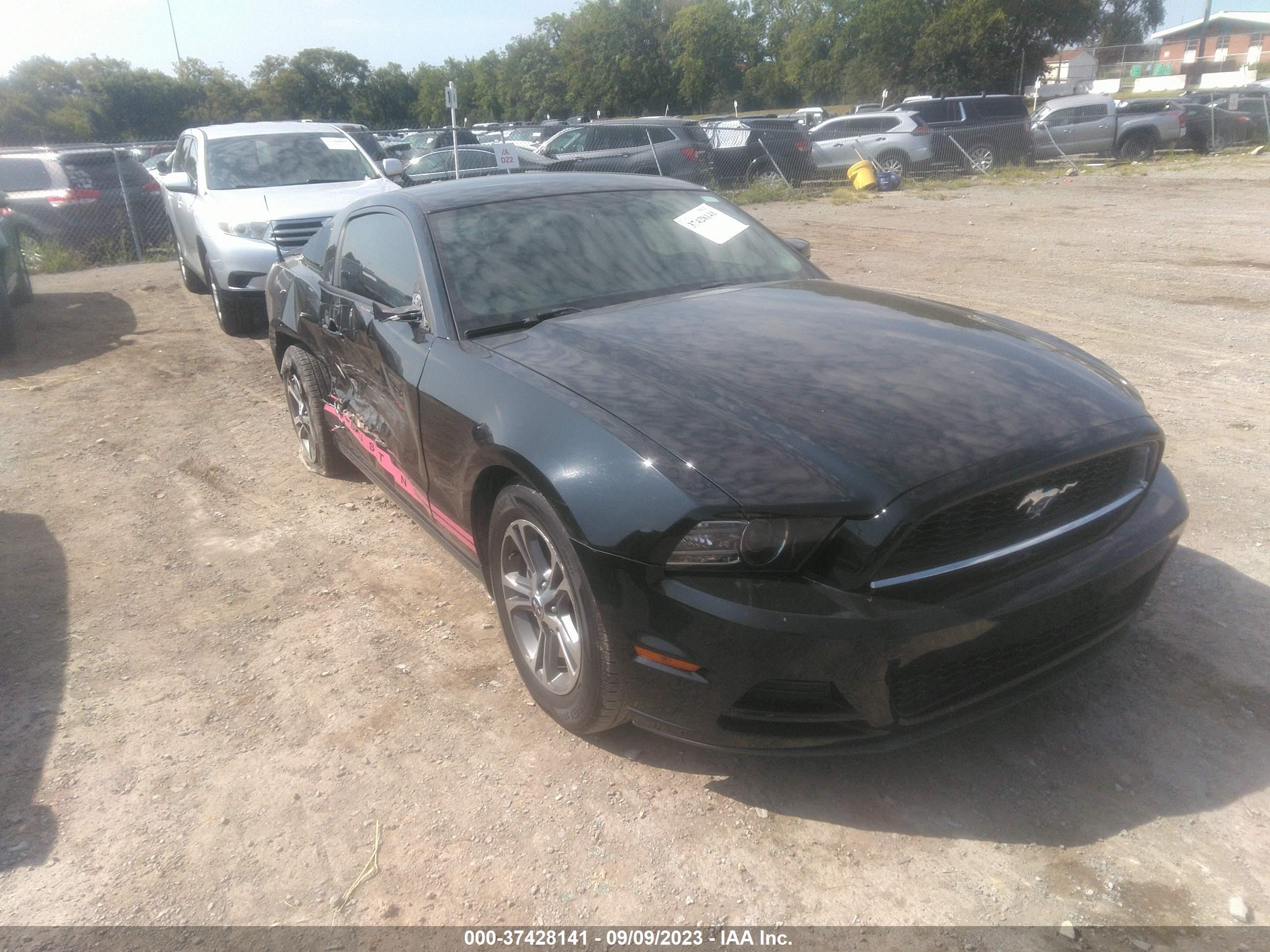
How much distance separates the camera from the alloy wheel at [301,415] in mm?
5113

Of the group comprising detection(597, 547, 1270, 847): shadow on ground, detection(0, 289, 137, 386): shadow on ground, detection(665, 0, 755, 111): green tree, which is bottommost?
detection(597, 547, 1270, 847): shadow on ground

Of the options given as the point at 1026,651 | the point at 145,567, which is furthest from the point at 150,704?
the point at 1026,651

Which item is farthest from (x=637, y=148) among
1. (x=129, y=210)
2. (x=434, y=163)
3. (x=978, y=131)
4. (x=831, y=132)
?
(x=129, y=210)

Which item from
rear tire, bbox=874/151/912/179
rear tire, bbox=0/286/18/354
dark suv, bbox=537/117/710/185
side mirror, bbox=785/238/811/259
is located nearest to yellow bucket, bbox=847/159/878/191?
rear tire, bbox=874/151/912/179

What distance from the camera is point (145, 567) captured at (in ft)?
14.2

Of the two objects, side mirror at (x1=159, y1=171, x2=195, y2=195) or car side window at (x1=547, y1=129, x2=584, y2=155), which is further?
car side window at (x1=547, y1=129, x2=584, y2=155)

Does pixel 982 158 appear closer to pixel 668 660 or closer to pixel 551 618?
pixel 551 618

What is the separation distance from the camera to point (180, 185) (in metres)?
8.82

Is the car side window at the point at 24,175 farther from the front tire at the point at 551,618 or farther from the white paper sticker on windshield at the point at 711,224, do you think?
the front tire at the point at 551,618

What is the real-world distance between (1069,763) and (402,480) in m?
2.60

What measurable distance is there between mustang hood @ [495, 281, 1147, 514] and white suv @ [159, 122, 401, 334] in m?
5.76

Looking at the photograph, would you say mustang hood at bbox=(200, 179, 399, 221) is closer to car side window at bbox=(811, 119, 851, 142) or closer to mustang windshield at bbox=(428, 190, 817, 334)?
mustang windshield at bbox=(428, 190, 817, 334)

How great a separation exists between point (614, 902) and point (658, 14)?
88.2 metres

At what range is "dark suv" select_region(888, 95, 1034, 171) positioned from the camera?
20.4m
